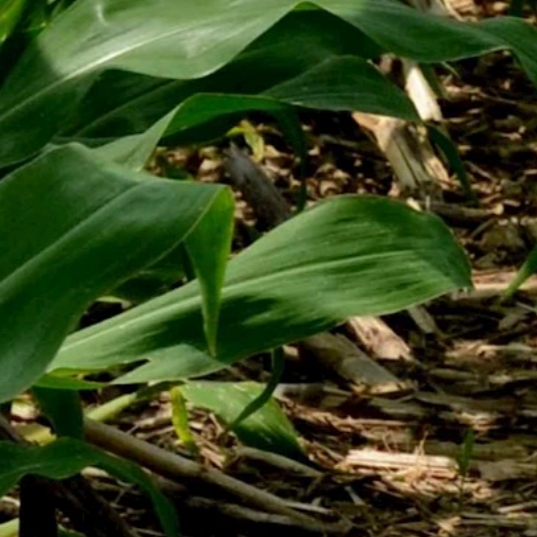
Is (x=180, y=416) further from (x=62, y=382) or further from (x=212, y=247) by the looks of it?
(x=212, y=247)

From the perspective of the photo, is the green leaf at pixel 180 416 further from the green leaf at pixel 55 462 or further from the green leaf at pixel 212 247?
the green leaf at pixel 212 247

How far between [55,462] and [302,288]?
0.26 metres

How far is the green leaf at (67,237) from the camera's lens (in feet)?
3.70

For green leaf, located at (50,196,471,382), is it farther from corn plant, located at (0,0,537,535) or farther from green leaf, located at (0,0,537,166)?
green leaf, located at (0,0,537,166)

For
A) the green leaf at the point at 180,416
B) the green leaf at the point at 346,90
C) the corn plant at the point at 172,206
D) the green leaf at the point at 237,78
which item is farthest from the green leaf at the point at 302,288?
the green leaf at the point at 180,416

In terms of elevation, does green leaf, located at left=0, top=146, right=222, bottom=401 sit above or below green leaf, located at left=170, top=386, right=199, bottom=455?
above

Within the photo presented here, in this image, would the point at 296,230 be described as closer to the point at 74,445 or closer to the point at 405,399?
the point at 74,445

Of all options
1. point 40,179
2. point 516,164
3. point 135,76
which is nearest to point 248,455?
point 135,76

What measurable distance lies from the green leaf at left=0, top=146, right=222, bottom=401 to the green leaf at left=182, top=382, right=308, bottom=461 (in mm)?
827

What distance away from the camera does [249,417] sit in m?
2.04

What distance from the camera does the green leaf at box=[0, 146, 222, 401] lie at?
3.70ft

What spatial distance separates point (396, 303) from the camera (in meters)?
1.37

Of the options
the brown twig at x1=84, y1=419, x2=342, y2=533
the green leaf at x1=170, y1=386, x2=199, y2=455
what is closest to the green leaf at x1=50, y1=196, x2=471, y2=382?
the brown twig at x1=84, y1=419, x2=342, y2=533

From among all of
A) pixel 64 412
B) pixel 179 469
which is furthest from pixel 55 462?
pixel 179 469
